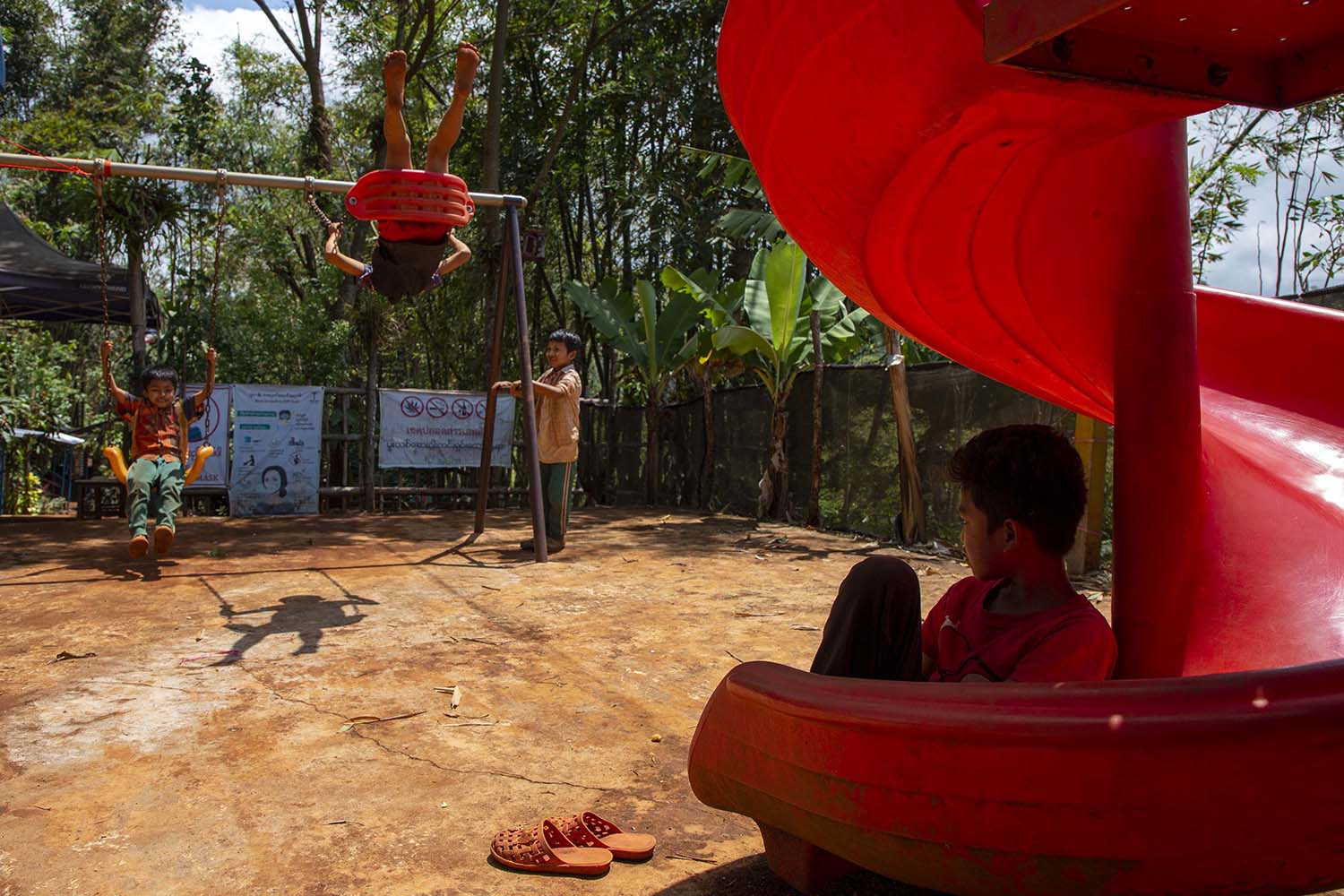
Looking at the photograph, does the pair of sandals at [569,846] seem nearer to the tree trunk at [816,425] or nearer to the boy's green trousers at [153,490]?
the boy's green trousers at [153,490]

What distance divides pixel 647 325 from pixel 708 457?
1.91 m

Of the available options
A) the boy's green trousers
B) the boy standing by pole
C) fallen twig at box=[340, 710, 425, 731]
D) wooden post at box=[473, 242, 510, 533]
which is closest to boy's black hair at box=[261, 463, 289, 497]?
wooden post at box=[473, 242, 510, 533]

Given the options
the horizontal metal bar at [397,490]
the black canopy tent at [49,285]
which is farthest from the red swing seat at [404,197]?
the horizontal metal bar at [397,490]

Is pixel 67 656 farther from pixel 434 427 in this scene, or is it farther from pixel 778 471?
pixel 434 427

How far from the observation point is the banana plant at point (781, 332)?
9945 mm

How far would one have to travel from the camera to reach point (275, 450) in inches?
432

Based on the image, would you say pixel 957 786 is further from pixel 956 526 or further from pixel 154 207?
pixel 154 207

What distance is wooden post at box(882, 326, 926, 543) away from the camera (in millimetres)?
8570

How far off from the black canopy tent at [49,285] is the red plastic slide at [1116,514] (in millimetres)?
9236

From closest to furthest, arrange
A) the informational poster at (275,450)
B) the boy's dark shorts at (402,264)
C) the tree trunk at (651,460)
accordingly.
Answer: the boy's dark shorts at (402,264) < the informational poster at (275,450) < the tree trunk at (651,460)

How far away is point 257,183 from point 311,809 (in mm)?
5441

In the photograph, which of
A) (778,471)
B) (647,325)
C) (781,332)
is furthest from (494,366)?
(647,325)

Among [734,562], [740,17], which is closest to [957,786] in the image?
[740,17]

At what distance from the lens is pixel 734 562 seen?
7477 mm
